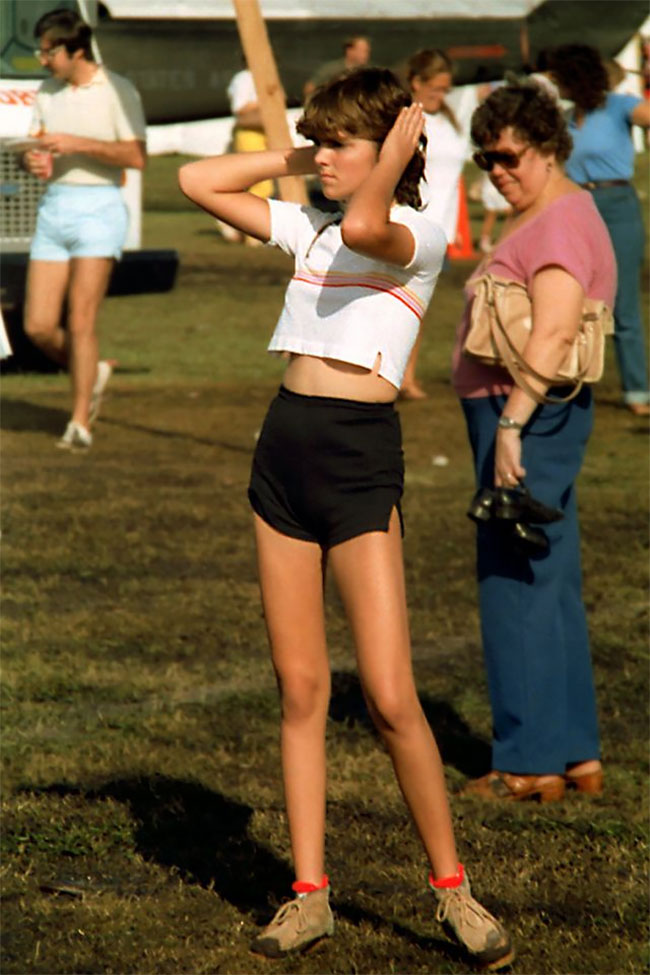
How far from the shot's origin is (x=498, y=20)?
18203 millimetres

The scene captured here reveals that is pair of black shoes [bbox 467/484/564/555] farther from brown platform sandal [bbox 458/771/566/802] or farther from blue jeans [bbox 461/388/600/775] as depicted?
brown platform sandal [bbox 458/771/566/802]

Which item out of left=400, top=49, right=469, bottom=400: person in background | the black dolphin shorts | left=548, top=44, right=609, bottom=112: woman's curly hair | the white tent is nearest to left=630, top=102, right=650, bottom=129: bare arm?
left=548, top=44, right=609, bottom=112: woman's curly hair

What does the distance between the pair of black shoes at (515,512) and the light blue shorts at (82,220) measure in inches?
215

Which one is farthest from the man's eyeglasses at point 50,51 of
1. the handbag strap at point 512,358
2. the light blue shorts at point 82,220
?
the handbag strap at point 512,358

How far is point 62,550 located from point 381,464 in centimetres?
419

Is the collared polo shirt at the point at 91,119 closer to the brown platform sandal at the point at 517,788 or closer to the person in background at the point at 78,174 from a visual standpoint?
the person in background at the point at 78,174

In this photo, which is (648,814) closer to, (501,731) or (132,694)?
(501,731)

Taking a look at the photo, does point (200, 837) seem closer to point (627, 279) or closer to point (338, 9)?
point (627, 279)

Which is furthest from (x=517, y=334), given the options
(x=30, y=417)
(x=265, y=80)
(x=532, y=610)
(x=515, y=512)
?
(x=30, y=417)

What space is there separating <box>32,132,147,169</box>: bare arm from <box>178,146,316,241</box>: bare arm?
5.73 m

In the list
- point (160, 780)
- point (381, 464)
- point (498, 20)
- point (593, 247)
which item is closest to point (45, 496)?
point (160, 780)

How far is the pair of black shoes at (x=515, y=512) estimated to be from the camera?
4.97m

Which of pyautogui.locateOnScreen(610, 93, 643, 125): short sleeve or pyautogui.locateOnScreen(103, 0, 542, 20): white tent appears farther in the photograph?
pyautogui.locateOnScreen(103, 0, 542, 20): white tent

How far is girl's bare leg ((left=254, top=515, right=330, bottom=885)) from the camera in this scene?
161 inches
